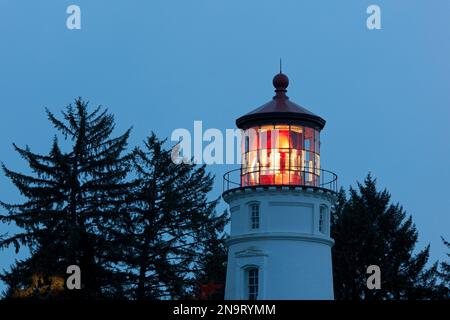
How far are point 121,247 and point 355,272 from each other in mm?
16756

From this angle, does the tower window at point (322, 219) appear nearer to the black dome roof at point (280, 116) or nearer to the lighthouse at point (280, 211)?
the lighthouse at point (280, 211)

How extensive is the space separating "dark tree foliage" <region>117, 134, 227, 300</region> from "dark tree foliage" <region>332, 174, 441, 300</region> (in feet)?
26.8

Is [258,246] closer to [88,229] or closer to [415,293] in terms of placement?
[88,229]

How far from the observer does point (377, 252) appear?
220 ft

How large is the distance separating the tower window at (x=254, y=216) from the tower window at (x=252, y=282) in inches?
64.1

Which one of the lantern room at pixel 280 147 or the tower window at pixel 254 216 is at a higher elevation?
the lantern room at pixel 280 147

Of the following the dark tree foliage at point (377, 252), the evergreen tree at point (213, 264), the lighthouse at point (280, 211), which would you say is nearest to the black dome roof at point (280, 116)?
the lighthouse at point (280, 211)

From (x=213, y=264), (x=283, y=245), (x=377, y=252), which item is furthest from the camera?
(x=377, y=252)

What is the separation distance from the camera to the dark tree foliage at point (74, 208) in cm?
5147

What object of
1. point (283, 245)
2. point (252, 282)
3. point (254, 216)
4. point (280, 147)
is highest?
point (280, 147)

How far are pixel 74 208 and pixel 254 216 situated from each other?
11225 mm

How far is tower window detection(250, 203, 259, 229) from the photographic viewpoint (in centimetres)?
4506

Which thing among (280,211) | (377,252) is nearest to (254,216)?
(280,211)

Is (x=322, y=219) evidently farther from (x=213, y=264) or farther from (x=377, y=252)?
(x=377, y=252)
